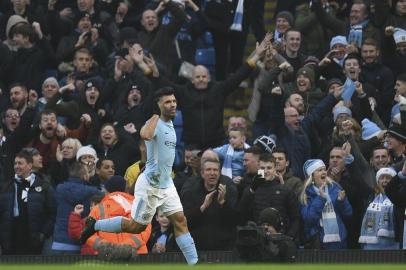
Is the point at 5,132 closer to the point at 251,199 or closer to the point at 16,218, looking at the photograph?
the point at 16,218

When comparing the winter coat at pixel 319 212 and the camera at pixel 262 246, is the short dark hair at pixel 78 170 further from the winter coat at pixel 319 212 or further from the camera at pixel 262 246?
the camera at pixel 262 246

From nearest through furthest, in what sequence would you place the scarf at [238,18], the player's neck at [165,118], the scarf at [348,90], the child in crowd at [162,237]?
1. the player's neck at [165,118]
2. the child in crowd at [162,237]
3. the scarf at [348,90]
4. the scarf at [238,18]

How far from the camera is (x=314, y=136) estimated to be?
Result: 68.0 ft

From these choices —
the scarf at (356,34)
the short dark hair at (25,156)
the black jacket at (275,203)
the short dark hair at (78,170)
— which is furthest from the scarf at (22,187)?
the scarf at (356,34)

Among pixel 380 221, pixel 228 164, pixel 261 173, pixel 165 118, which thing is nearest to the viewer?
pixel 165 118

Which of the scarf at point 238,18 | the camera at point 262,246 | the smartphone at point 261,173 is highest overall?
the scarf at point 238,18

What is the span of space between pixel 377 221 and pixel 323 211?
737 millimetres

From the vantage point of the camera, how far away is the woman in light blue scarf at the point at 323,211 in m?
18.6

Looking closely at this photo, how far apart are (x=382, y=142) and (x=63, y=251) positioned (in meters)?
4.59

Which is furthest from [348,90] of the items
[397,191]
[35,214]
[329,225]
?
[35,214]

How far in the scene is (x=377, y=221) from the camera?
18344 mm

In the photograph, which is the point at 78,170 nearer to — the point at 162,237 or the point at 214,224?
the point at 162,237

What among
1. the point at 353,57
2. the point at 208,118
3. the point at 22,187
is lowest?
the point at 22,187

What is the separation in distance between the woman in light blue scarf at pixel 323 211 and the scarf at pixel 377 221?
13.4 inches
